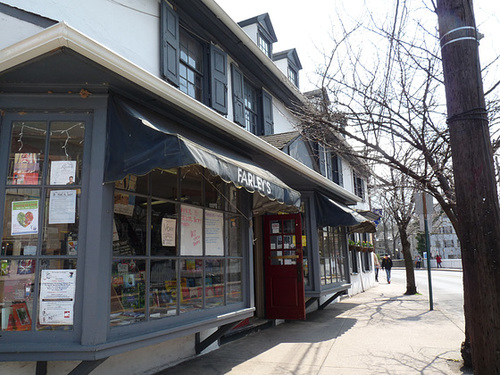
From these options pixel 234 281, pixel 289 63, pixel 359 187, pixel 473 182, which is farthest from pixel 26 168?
pixel 359 187

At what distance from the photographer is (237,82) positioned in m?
8.51

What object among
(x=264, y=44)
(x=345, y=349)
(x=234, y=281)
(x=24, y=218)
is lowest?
(x=345, y=349)

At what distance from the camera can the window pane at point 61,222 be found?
358 cm

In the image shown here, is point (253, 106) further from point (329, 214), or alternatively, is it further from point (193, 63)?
point (329, 214)

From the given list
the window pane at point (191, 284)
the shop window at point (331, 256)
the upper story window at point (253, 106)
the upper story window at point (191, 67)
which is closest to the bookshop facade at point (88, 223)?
the window pane at point (191, 284)

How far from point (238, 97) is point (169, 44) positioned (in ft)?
7.81

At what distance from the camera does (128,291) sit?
398 cm

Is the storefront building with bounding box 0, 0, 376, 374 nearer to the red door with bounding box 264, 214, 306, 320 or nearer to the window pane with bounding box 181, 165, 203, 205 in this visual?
the window pane with bounding box 181, 165, 203, 205

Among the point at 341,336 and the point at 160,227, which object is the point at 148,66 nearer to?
the point at 160,227

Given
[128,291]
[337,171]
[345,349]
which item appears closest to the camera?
[128,291]

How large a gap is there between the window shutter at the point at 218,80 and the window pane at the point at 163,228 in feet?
10.7

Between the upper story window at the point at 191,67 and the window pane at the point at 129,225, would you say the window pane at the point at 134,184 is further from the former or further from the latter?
the upper story window at the point at 191,67

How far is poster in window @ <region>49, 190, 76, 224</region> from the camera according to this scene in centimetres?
362

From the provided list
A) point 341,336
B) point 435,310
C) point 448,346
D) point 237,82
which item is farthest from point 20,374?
point 435,310
